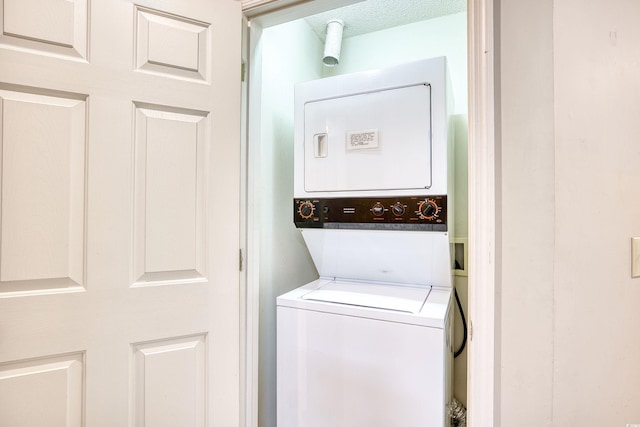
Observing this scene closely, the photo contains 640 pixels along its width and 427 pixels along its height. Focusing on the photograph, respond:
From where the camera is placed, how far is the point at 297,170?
67.4 inches

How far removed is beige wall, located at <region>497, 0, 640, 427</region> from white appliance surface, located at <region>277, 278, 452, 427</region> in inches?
13.0

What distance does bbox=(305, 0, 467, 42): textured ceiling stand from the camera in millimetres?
1907

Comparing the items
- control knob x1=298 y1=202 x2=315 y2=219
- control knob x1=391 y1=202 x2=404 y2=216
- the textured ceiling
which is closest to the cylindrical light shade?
the textured ceiling

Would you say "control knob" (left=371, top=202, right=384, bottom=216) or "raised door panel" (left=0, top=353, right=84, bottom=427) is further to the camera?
"control knob" (left=371, top=202, right=384, bottom=216)

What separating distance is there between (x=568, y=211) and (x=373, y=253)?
0.89 m

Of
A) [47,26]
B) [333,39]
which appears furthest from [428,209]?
[47,26]

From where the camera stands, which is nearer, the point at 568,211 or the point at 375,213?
the point at 568,211

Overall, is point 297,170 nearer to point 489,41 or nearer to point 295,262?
point 295,262

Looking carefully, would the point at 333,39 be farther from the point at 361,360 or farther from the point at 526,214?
the point at 361,360

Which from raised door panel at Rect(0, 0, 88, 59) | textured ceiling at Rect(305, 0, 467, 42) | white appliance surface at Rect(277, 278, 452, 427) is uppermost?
textured ceiling at Rect(305, 0, 467, 42)

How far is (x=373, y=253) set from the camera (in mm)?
1652

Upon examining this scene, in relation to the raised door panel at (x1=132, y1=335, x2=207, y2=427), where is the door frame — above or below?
above

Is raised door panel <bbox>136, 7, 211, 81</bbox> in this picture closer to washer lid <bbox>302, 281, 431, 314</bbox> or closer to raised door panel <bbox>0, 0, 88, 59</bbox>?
raised door panel <bbox>0, 0, 88, 59</bbox>

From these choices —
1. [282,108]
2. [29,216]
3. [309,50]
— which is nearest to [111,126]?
[29,216]
